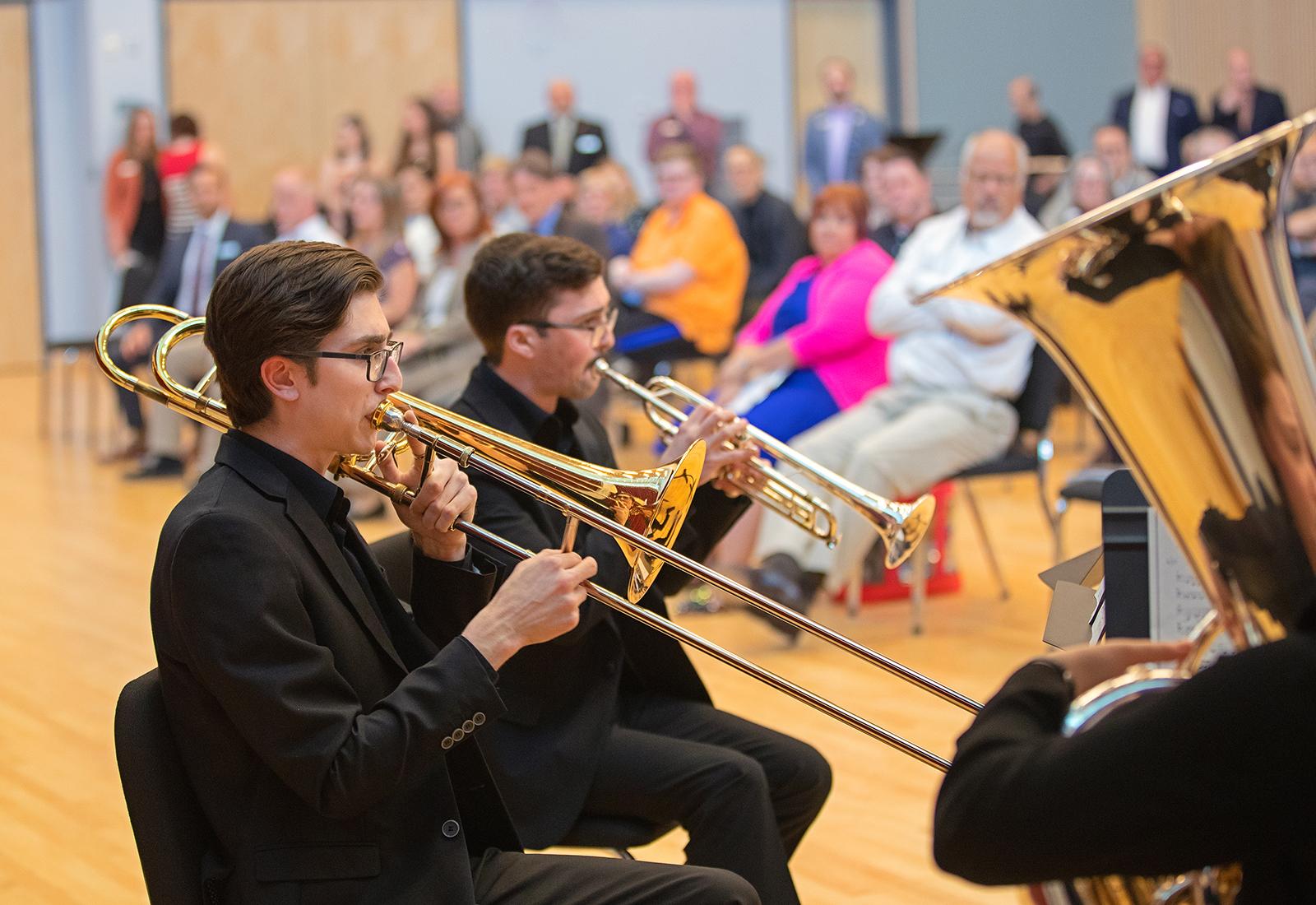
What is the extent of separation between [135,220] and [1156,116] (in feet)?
20.6

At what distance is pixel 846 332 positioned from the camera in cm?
472

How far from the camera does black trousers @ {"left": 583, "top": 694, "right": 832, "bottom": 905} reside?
2.04 m

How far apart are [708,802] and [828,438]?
8.49 feet

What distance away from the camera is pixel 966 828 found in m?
1.18

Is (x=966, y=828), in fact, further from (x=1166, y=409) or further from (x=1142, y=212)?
(x=1142, y=212)

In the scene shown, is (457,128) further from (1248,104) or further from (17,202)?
(1248,104)

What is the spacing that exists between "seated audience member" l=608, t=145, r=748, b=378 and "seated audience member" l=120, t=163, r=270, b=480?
168 cm

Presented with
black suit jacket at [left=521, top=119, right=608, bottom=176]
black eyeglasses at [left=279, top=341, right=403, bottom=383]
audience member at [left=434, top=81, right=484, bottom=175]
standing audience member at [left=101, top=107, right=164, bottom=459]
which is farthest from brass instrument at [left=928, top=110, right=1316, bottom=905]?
audience member at [left=434, top=81, right=484, bottom=175]

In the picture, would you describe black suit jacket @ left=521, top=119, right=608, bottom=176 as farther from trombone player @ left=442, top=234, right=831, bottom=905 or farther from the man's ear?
the man's ear

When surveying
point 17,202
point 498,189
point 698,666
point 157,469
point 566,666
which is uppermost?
point 17,202

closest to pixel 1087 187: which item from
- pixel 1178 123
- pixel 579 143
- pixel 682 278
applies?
pixel 682 278

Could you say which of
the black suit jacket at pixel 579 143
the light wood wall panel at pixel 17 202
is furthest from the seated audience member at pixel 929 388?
the light wood wall panel at pixel 17 202

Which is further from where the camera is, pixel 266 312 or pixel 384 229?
pixel 384 229

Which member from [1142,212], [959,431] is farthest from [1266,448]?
[959,431]
